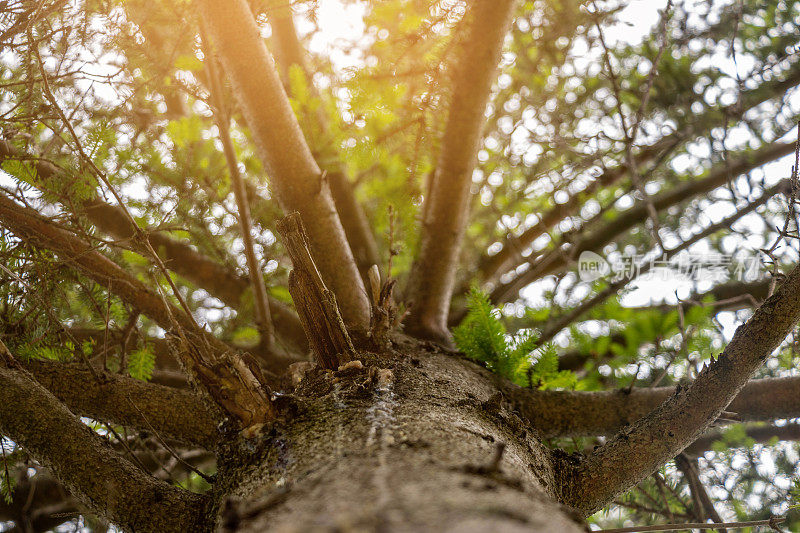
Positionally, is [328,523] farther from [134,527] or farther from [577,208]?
[577,208]

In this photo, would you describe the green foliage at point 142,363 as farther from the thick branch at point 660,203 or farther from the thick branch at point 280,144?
the thick branch at point 660,203

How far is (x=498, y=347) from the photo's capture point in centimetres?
175

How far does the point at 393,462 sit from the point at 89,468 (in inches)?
31.3

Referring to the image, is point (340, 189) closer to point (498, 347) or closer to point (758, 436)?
point (498, 347)

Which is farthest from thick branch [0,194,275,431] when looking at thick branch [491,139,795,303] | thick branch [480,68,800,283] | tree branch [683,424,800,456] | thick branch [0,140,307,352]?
tree branch [683,424,800,456]

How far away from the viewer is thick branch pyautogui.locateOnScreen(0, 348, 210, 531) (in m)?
1.09

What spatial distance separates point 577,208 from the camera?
3.11m

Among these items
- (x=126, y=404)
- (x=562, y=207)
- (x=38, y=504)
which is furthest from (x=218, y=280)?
(x=562, y=207)

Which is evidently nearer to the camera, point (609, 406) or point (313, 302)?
point (313, 302)

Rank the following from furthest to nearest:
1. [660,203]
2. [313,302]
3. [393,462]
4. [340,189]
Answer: [660,203] → [340,189] → [313,302] → [393,462]

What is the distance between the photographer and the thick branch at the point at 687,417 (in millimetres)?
1191

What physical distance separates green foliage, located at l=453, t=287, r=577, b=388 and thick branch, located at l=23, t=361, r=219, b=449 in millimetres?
883

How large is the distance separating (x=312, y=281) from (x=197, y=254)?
1.30 meters

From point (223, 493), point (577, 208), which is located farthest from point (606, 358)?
point (223, 493)
